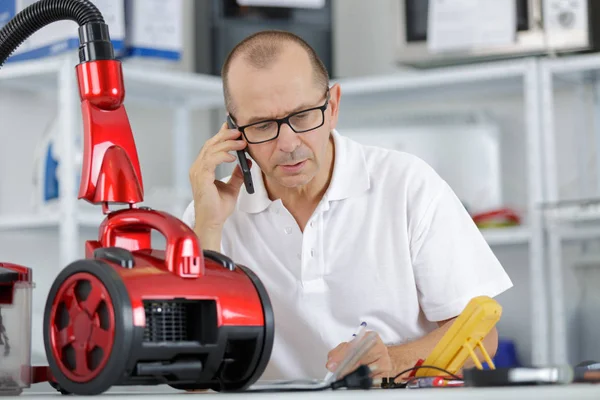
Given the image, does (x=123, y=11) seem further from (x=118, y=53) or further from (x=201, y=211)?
(x=201, y=211)

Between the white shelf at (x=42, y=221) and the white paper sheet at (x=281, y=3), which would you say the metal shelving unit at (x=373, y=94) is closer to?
the white shelf at (x=42, y=221)

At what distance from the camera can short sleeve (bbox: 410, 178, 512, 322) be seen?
5.04ft

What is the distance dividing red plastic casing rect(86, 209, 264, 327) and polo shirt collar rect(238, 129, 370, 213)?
2.53 ft

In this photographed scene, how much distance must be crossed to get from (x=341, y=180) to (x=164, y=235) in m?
0.83

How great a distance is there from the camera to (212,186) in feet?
5.23

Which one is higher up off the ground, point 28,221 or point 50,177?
point 50,177

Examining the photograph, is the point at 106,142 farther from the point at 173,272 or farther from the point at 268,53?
the point at 268,53

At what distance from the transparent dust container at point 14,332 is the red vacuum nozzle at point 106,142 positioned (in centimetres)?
10

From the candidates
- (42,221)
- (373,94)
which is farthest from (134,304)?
(373,94)

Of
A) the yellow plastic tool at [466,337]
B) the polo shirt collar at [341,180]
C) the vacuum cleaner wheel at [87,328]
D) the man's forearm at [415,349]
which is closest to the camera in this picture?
the vacuum cleaner wheel at [87,328]

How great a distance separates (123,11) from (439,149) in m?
0.94

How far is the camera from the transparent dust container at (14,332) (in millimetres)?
924

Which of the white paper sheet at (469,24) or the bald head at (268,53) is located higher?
the white paper sheet at (469,24)

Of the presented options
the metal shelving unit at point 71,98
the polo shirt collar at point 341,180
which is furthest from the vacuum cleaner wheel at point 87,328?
the metal shelving unit at point 71,98
